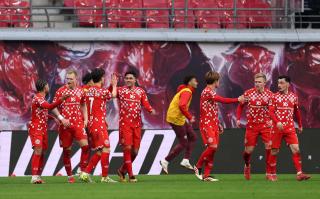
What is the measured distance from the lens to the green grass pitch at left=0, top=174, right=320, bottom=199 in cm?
1978

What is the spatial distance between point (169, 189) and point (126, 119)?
3.40m

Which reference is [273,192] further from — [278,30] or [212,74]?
[278,30]

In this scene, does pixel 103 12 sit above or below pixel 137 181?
above

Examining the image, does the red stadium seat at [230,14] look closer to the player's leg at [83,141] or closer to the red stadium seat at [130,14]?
the red stadium seat at [130,14]

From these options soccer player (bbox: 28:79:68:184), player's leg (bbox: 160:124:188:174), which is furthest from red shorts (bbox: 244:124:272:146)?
soccer player (bbox: 28:79:68:184)

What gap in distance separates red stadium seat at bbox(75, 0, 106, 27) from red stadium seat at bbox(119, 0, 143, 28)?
A: 506 millimetres

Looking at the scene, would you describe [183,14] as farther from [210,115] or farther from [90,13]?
[210,115]

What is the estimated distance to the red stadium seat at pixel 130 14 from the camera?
32125mm

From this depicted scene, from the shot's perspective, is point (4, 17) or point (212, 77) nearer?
point (212, 77)

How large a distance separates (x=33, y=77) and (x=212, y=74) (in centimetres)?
768

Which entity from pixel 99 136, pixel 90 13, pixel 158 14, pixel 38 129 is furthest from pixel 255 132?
pixel 90 13

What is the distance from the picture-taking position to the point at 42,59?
3114cm

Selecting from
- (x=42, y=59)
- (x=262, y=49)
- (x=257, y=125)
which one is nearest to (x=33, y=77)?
(x=42, y=59)

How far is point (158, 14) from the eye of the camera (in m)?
32.7
